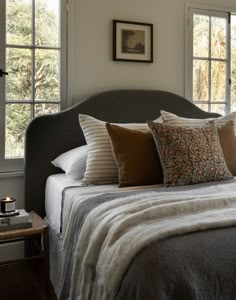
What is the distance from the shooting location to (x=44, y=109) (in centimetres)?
265

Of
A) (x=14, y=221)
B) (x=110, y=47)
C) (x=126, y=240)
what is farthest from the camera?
(x=110, y=47)

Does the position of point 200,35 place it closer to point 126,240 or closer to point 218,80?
point 218,80

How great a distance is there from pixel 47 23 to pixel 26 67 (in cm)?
37

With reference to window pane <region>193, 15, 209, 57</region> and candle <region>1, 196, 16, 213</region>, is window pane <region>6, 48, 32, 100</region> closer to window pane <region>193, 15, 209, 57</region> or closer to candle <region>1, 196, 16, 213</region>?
candle <region>1, 196, 16, 213</region>

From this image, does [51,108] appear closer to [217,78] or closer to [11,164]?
[11,164]

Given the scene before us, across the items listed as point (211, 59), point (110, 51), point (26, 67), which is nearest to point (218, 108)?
point (211, 59)

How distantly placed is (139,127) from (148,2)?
47.9 inches

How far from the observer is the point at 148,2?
2.89 meters

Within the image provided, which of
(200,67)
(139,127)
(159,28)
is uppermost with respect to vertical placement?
(159,28)

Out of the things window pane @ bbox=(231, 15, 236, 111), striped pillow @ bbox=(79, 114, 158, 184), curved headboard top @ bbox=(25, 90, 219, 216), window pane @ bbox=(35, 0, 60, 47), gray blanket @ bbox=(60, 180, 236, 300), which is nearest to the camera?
gray blanket @ bbox=(60, 180, 236, 300)

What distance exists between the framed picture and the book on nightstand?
148 cm

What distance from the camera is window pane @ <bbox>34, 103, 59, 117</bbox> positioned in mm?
2625

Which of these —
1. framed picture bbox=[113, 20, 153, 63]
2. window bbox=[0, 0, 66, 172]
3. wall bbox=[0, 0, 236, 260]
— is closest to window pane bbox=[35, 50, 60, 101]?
window bbox=[0, 0, 66, 172]

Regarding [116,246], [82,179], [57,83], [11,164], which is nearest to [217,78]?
[57,83]
